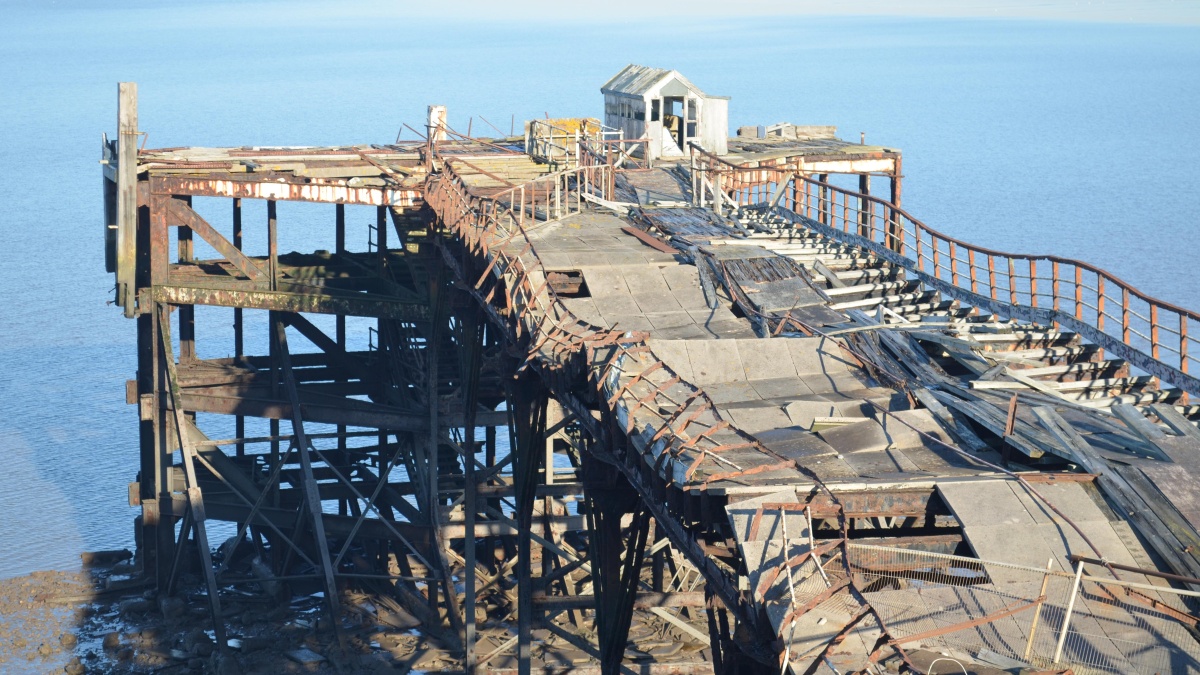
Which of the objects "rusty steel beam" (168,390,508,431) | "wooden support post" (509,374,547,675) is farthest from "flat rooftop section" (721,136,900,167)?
"wooden support post" (509,374,547,675)

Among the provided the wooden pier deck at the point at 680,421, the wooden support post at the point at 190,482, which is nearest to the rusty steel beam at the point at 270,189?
the wooden pier deck at the point at 680,421

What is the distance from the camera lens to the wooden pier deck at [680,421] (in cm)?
1388

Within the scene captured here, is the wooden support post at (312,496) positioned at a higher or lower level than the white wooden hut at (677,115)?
lower

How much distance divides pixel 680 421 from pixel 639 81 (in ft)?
81.9

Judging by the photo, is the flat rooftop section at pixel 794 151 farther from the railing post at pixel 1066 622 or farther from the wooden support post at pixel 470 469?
the railing post at pixel 1066 622

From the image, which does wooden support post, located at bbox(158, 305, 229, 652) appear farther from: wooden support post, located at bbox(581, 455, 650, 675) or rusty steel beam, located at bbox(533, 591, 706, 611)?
wooden support post, located at bbox(581, 455, 650, 675)

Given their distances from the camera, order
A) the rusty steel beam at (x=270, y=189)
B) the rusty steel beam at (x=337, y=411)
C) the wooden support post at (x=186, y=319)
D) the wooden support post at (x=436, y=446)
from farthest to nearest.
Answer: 1. the wooden support post at (x=186, y=319)
2. the rusty steel beam at (x=270, y=189)
3. the rusty steel beam at (x=337, y=411)
4. the wooden support post at (x=436, y=446)

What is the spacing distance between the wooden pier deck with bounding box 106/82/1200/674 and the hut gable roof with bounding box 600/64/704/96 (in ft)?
8.51

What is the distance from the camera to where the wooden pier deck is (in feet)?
45.5

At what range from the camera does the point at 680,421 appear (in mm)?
16469

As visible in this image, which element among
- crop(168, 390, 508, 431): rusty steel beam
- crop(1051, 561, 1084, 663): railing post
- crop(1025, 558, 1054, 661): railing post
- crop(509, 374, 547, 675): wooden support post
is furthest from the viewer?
crop(168, 390, 508, 431): rusty steel beam

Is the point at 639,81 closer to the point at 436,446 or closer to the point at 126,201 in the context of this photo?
the point at 436,446

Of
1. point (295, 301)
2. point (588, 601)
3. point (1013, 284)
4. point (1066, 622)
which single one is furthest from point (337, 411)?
point (1066, 622)

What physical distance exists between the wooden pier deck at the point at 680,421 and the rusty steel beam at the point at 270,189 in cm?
6
